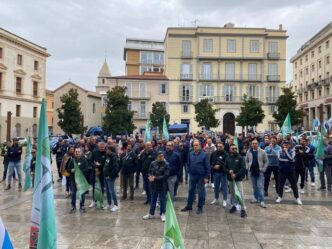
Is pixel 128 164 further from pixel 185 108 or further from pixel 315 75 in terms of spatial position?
pixel 315 75

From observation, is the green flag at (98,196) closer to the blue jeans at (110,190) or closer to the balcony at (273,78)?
the blue jeans at (110,190)

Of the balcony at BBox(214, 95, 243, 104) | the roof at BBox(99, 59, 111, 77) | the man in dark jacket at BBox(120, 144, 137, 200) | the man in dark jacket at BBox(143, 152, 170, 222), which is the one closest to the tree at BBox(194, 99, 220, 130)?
the balcony at BBox(214, 95, 243, 104)

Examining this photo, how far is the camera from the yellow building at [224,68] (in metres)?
47.6

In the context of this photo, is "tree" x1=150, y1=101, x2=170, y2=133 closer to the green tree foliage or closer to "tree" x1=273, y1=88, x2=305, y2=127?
the green tree foliage

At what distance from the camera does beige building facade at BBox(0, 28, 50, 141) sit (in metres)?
41.4

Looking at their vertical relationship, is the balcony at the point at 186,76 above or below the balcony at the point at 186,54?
below

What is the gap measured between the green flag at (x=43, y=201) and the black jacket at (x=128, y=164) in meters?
5.51

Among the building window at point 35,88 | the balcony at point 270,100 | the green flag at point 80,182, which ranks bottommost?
the green flag at point 80,182

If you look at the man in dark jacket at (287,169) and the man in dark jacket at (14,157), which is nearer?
the man in dark jacket at (287,169)

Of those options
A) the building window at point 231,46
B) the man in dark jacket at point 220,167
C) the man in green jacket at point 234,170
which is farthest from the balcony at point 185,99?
the man in green jacket at point 234,170

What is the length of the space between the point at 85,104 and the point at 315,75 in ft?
123

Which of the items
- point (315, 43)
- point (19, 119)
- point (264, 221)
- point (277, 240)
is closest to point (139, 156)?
point (264, 221)

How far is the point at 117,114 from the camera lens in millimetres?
32250

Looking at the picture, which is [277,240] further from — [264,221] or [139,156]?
[139,156]
